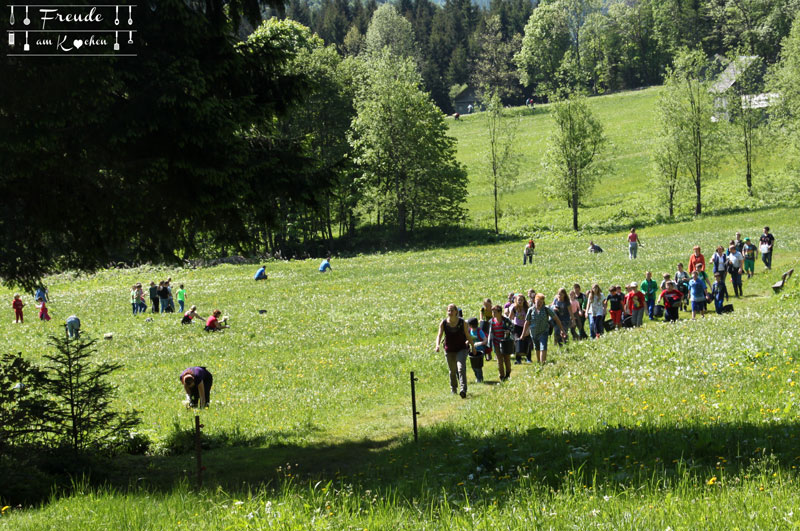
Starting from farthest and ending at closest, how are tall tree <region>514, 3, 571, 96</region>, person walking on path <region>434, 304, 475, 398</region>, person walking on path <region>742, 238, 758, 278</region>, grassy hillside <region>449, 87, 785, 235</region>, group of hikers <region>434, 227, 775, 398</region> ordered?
tall tree <region>514, 3, 571, 96</region>
grassy hillside <region>449, 87, 785, 235</region>
person walking on path <region>742, 238, 758, 278</region>
group of hikers <region>434, 227, 775, 398</region>
person walking on path <region>434, 304, 475, 398</region>

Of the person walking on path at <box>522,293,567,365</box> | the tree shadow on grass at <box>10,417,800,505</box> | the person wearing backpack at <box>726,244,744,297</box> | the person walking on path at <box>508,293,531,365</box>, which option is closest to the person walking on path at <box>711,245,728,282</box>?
the person wearing backpack at <box>726,244,744,297</box>

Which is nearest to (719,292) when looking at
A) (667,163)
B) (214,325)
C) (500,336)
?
(500,336)

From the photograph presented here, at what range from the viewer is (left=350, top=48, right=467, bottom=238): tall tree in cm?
6300

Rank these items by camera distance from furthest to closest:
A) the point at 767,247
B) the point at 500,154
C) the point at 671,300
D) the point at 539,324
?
the point at 500,154 → the point at 767,247 → the point at 671,300 → the point at 539,324

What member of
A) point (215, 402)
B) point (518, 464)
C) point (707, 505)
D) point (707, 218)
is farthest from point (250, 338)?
point (707, 218)

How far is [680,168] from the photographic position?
61969mm

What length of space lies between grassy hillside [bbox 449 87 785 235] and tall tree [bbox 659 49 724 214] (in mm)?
1854

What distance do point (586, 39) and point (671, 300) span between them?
132m

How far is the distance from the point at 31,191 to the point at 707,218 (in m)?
54.0

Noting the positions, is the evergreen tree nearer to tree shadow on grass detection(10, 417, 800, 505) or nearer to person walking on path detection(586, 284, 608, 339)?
tree shadow on grass detection(10, 417, 800, 505)

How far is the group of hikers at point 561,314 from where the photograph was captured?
15.7 metres

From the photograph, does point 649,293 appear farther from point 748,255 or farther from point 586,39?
point 586,39

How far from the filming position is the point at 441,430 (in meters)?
11.6

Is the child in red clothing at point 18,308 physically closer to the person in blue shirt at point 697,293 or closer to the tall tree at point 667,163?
the person in blue shirt at point 697,293
